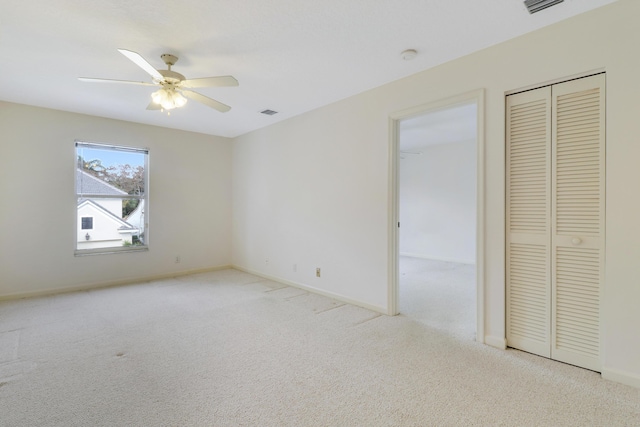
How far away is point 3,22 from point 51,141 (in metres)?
2.47

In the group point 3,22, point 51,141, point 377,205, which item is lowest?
point 377,205

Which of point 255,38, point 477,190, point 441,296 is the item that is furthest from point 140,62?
point 441,296

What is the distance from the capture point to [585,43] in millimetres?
2111

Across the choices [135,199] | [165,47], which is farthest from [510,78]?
[135,199]

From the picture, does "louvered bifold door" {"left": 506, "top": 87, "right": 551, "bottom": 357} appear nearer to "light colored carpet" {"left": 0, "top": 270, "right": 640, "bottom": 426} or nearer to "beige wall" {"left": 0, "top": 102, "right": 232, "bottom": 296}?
"light colored carpet" {"left": 0, "top": 270, "right": 640, "bottom": 426}

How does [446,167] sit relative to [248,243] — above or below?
above

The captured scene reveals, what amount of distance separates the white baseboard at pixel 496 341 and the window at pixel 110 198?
16.2ft

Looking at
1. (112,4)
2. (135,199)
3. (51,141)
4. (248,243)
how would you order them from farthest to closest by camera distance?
(248,243) → (135,199) → (51,141) → (112,4)

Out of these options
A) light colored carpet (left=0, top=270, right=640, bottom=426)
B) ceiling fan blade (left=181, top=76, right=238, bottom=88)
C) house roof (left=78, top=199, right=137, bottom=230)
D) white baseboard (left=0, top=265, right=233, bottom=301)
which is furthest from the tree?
ceiling fan blade (left=181, top=76, right=238, bottom=88)

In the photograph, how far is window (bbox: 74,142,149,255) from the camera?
177 inches

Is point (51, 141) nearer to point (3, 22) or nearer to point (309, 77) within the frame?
point (3, 22)

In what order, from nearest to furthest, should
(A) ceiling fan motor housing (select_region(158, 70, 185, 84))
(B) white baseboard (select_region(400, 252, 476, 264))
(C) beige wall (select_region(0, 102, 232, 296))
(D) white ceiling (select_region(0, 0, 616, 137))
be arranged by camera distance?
(D) white ceiling (select_region(0, 0, 616, 137)), (A) ceiling fan motor housing (select_region(158, 70, 185, 84)), (C) beige wall (select_region(0, 102, 232, 296)), (B) white baseboard (select_region(400, 252, 476, 264))

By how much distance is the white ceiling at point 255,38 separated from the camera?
206 centimetres

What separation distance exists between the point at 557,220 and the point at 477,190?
0.61 metres
